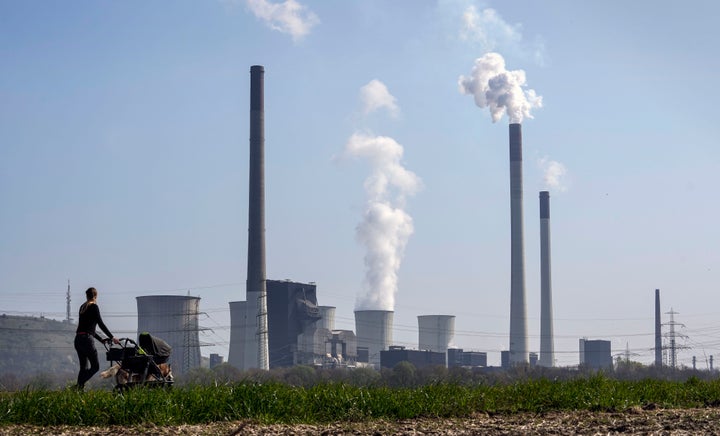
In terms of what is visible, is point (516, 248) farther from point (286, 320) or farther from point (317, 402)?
point (317, 402)

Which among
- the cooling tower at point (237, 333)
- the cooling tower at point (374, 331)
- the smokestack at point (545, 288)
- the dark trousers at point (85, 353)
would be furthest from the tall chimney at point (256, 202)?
the dark trousers at point (85, 353)

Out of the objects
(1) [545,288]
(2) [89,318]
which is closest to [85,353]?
(2) [89,318]

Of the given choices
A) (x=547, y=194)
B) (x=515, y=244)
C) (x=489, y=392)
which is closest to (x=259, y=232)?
(x=515, y=244)

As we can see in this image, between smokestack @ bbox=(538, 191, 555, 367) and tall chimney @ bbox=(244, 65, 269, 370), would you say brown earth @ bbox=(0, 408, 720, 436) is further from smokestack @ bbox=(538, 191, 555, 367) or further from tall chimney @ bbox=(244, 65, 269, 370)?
smokestack @ bbox=(538, 191, 555, 367)

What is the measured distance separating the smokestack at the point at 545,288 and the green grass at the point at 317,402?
127m

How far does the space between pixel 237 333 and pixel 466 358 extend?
41.1m

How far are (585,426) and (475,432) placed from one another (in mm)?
1570

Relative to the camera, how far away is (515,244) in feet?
417

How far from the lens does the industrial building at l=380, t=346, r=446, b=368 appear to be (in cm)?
13075

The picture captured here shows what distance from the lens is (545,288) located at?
143 m

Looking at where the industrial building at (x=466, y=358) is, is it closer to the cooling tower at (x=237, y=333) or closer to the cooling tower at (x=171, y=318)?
the cooling tower at (x=237, y=333)

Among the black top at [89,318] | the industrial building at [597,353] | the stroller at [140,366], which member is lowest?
the industrial building at [597,353]

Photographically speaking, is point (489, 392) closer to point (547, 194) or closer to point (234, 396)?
point (234, 396)

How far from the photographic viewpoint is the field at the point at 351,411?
480 inches
